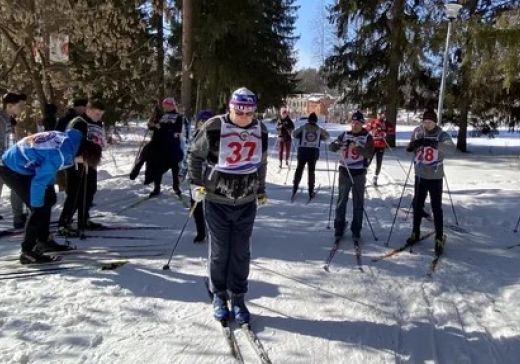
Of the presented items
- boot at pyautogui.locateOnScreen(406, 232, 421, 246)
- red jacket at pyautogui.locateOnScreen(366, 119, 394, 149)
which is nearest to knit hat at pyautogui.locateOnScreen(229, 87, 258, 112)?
boot at pyautogui.locateOnScreen(406, 232, 421, 246)

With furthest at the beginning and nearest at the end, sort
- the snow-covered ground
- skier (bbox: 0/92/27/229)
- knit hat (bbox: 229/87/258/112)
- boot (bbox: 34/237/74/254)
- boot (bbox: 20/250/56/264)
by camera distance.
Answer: skier (bbox: 0/92/27/229)
boot (bbox: 34/237/74/254)
boot (bbox: 20/250/56/264)
knit hat (bbox: 229/87/258/112)
the snow-covered ground

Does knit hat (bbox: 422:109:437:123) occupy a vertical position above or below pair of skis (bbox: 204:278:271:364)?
above

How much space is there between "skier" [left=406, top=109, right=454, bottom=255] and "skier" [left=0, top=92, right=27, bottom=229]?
5.81 metres

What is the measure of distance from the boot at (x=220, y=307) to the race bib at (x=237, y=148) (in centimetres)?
113

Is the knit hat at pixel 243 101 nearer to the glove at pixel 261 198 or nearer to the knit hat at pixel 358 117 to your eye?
the glove at pixel 261 198

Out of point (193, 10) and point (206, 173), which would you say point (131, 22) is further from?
point (206, 173)

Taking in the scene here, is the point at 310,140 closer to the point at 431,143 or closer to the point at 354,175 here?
the point at 354,175

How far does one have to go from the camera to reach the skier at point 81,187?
7254 mm

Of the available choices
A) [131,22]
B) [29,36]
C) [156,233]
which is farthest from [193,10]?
[156,233]

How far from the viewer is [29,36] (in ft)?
32.2

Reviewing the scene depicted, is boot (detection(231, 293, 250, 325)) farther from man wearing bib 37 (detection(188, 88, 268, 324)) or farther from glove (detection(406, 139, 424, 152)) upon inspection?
glove (detection(406, 139, 424, 152))

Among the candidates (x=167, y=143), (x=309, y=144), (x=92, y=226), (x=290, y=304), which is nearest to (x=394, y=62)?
(x=309, y=144)

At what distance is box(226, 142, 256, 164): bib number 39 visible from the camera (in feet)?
14.4

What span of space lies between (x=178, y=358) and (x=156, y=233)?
4.10 metres
